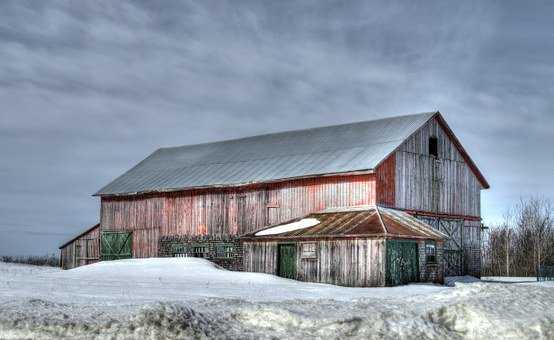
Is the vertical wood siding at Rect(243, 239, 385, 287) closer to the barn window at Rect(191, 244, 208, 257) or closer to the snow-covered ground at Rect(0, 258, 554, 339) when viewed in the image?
the barn window at Rect(191, 244, 208, 257)

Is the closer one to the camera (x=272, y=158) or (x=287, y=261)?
(x=287, y=261)

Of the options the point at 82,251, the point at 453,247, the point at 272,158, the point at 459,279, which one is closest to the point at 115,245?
the point at 82,251

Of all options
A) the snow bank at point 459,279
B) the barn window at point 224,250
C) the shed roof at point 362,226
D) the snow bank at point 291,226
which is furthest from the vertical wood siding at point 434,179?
the barn window at point 224,250

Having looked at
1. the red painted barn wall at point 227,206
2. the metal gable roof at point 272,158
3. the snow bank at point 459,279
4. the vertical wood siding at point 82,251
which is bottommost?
the snow bank at point 459,279

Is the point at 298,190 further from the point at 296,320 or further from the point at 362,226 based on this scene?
the point at 296,320

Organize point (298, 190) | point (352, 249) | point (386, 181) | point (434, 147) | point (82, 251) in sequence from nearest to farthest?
1. point (352, 249)
2. point (386, 181)
3. point (298, 190)
4. point (434, 147)
5. point (82, 251)

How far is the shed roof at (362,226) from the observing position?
31969 millimetres

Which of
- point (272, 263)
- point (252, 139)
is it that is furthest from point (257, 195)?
point (252, 139)

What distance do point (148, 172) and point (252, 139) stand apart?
731 centimetres

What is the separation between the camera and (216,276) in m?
32.9

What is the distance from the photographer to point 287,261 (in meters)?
34.8

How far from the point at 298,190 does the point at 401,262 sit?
8186mm

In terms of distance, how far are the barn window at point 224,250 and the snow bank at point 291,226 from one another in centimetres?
415

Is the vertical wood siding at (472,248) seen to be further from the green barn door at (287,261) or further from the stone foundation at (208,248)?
the stone foundation at (208,248)
